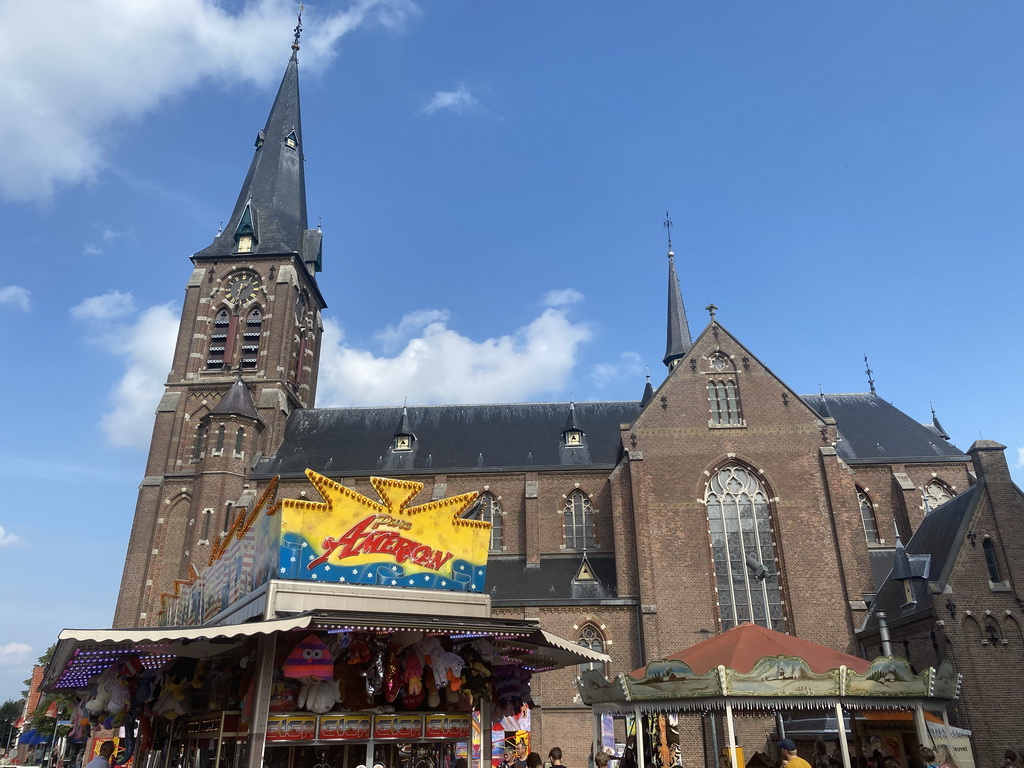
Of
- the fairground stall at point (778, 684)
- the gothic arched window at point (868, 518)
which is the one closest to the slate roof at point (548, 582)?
the gothic arched window at point (868, 518)

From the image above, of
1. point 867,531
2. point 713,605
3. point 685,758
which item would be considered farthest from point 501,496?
point 867,531

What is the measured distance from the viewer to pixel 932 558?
23578mm

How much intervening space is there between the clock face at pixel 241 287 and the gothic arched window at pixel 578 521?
1974 centimetres

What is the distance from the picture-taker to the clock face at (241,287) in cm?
3806

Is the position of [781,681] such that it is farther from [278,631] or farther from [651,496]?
[651,496]

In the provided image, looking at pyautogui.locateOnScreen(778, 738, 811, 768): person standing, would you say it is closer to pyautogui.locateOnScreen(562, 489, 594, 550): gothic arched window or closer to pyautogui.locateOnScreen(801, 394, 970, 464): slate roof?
pyautogui.locateOnScreen(562, 489, 594, 550): gothic arched window

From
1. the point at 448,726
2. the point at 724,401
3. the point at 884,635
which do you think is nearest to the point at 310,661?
the point at 448,726

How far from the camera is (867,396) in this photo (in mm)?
34500

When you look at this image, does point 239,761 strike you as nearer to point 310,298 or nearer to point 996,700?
point 996,700

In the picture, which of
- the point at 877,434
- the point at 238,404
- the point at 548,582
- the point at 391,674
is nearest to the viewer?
the point at 391,674

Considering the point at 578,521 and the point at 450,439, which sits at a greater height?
the point at 450,439

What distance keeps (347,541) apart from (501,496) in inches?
773

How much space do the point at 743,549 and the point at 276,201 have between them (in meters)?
30.4

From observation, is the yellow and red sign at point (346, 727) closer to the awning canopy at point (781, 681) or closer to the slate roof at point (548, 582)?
the awning canopy at point (781, 681)
